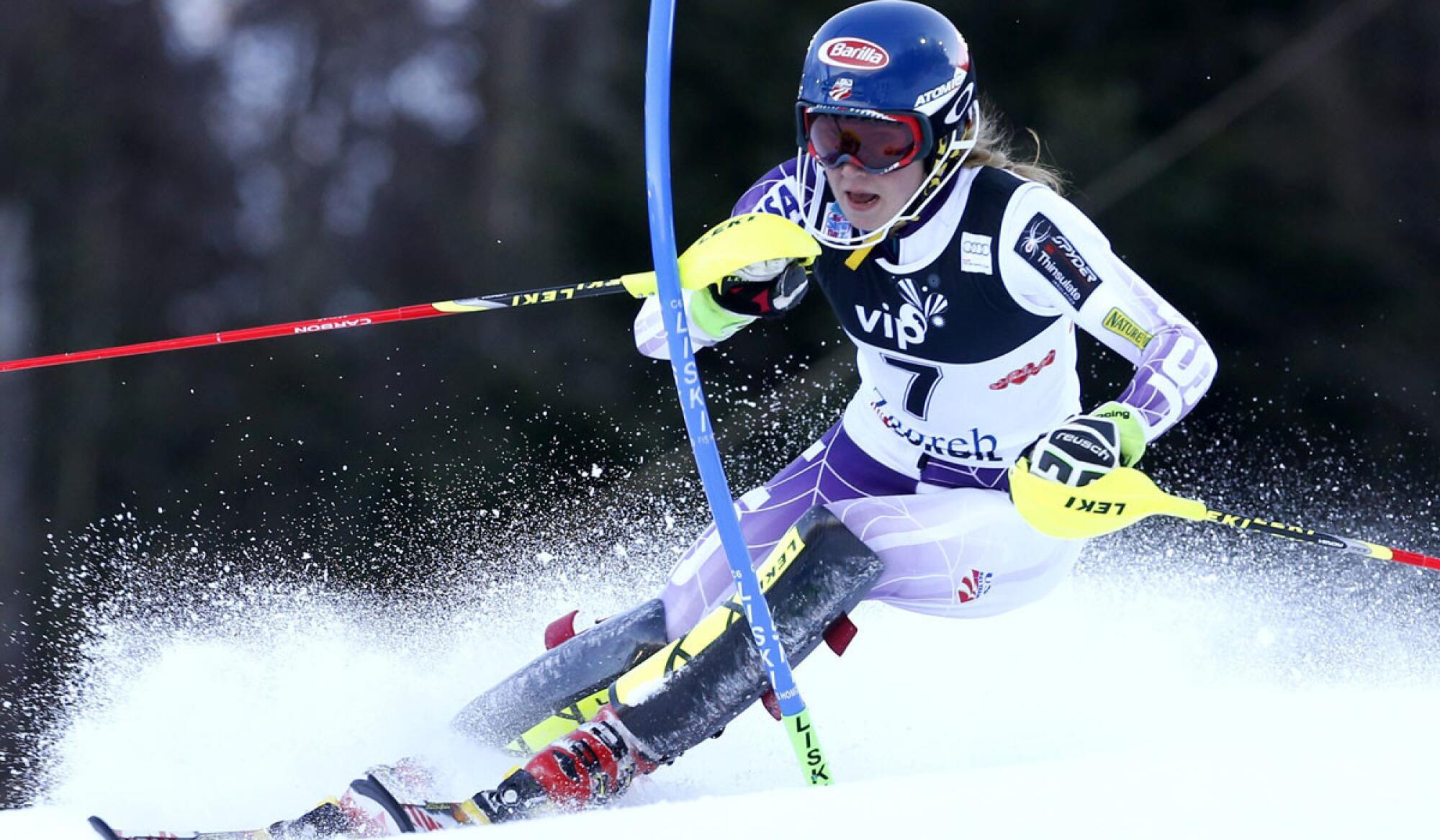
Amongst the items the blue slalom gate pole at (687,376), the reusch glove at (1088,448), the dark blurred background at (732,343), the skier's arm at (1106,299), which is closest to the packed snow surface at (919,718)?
the blue slalom gate pole at (687,376)

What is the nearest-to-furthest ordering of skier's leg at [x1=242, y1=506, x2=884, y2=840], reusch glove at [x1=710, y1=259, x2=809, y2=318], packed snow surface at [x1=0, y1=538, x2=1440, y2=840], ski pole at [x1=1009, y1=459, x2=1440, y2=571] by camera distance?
packed snow surface at [x1=0, y1=538, x2=1440, y2=840] < ski pole at [x1=1009, y1=459, x2=1440, y2=571] < skier's leg at [x1=242, y1=506, x2=884, y2=840] < reusch glove at [x1=710, y1=259, x2=809, y2=318]

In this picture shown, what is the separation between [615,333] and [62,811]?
21.9 feet

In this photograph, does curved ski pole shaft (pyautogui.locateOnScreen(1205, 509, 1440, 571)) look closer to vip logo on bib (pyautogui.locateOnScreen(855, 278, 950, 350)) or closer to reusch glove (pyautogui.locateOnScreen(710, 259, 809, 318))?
vip logo on bib (pyautogui.locateOnScreen(855, 278, 950, 350))

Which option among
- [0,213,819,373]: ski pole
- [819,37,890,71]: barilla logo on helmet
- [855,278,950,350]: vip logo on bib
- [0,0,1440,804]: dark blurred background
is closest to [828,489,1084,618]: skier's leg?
[855,278,950,350]: vip logo on bib

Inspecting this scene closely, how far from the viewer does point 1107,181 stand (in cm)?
903

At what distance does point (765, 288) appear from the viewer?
126 inches

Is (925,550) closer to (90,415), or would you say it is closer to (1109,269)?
(1109,269)

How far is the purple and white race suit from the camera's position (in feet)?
10.00

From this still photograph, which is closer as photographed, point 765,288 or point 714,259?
point 714,259

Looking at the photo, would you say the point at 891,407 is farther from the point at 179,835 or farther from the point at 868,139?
the point at 179,835

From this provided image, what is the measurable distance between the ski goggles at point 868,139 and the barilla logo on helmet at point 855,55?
96mm

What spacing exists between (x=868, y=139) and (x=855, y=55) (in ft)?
0.54

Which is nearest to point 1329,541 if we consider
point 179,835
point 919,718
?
point 919,718

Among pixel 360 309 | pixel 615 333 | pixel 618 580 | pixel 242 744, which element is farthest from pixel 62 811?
pixel 360 309
